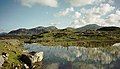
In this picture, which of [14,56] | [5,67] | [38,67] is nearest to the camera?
[5,67]

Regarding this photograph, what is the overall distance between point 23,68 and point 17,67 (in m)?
1.43

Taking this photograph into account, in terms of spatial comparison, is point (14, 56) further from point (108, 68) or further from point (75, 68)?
point (108, 68)

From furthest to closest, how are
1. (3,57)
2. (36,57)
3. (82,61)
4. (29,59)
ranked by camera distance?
(82,61)
(36,57)
(29,59)
(3,57)

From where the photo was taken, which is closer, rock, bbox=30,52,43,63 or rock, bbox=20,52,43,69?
rock, bbox=20,52,43,69

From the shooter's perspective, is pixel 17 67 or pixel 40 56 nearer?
pixel 17 67

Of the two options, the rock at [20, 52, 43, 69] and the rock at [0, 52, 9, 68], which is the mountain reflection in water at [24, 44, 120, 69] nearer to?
the rock at [20, 52, 43, 69]

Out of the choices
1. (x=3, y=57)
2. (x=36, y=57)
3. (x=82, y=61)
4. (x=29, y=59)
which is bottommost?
(x=82, y=61)

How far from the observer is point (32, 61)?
5528cm

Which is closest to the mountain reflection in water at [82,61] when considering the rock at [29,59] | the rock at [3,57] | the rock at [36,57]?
the rock at [36,57]

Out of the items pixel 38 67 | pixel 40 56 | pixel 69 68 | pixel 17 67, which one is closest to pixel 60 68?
pixel 69 68

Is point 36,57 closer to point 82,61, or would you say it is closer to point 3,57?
point 3,57

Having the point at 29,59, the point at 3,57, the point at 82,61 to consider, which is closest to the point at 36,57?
the point at 29,59

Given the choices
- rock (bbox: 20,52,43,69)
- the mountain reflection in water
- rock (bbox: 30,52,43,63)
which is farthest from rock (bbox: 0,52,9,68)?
the mountain reflection in water

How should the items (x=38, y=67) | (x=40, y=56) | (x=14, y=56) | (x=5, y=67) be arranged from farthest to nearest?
(x=40, y=56), (x=14, y=56), (x=38, y=67), (x=5, y=67)
